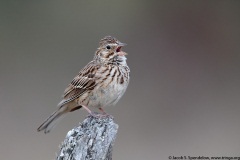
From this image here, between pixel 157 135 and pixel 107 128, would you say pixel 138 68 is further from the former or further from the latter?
pixel 107 128

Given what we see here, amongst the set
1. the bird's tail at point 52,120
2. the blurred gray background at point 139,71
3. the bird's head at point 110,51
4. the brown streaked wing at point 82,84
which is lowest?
the bird's tail at point 52,120

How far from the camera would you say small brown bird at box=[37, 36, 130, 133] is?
25.4 ft

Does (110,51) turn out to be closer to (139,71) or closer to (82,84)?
(82,84)

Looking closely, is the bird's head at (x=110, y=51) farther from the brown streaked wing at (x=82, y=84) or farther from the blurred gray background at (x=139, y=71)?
the blurred gray background at (x=139, y=71)

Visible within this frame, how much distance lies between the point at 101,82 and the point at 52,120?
23.9 inches

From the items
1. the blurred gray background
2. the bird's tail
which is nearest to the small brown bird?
the bird's tail

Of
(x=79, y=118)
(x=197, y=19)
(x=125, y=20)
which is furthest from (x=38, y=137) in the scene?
(x=197, y=19)

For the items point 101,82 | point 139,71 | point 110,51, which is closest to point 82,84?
point 101,82

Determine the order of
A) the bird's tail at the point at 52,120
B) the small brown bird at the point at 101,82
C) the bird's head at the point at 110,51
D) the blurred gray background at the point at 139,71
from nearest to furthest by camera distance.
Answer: the bird's tail at the point at 52,120
the small brown bird at the point at 101,82
the bird's head at the point at 110,51
the blurred gray background at the point at 139,71

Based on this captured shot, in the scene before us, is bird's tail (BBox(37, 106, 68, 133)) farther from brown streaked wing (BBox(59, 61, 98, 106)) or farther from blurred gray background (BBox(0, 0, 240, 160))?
blurred gray background (BBox(0, 0, 240, 160))

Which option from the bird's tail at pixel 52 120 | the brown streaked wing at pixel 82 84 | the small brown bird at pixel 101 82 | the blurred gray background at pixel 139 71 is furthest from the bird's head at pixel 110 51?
the blurred gray background at pixel 139 71

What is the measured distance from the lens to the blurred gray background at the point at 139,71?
1081 centimetres

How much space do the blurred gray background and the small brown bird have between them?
2278 millimetres

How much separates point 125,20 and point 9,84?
259 centimetres
